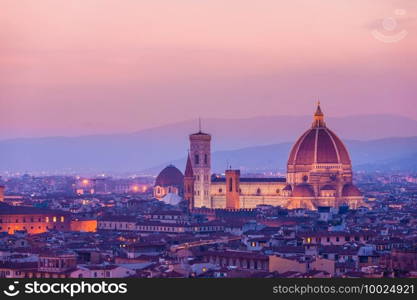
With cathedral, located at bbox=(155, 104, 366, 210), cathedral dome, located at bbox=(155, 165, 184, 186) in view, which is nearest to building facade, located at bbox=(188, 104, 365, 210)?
cathedral, located at bbox=(155, 104, 366, 210)

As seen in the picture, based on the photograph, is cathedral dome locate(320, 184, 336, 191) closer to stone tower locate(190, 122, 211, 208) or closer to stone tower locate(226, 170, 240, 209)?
stone tower locate(226, 170, 240, 209)

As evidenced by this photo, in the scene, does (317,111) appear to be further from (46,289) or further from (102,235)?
(46,289)

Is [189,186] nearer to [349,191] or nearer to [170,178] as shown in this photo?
[349,191]

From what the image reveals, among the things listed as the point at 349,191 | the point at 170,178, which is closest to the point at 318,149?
the point at 349,191

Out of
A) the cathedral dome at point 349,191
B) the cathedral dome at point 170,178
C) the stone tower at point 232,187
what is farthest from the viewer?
the cathedral dome at point 170,178

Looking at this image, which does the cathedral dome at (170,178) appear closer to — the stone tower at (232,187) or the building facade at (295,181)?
the building facade at (295,181)

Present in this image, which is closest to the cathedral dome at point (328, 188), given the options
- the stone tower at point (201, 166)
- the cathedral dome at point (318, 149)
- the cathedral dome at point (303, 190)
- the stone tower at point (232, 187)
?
the cathedral dome at point (303, 190)

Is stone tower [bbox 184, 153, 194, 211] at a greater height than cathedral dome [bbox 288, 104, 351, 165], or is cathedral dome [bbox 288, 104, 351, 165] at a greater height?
cathedral dome [bbox 288, 104, 351, 165]
